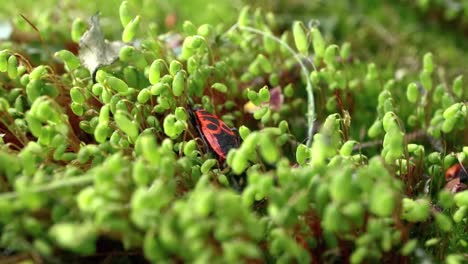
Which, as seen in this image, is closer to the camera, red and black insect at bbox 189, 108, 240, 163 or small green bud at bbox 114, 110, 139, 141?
small green bud at bbox 114, 110, 139, 141

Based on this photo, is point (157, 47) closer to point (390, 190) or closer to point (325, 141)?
point (325, 141)

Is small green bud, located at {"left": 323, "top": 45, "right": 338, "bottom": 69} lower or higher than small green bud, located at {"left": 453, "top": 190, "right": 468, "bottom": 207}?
higher

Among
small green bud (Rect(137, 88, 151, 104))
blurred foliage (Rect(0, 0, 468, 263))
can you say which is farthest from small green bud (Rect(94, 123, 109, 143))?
small green bud (Rect(137, 88, 151, 104))

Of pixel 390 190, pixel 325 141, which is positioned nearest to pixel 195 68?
pixel 325 141

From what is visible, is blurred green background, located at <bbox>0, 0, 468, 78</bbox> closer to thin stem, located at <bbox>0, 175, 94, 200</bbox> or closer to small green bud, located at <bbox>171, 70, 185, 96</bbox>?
small green bud, located at <bbox>171, 70, 185, 96</bbox>

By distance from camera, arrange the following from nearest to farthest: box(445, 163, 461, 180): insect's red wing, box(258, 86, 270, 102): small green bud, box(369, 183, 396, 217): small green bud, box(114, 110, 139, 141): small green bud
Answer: box(369, 183, 396, 217): small green bud
box(114, 110, 139, 141): small green bud
box(258, 86, 270, 102): small green bud
box(445, 163, 461, 180): insect's red wing

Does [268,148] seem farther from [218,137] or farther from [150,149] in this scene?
[218,137]

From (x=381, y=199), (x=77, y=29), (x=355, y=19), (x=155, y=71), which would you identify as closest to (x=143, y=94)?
(x=155, y=71)

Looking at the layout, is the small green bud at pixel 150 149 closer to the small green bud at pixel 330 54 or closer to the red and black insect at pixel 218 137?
the red and black insect at pixel 218 137
